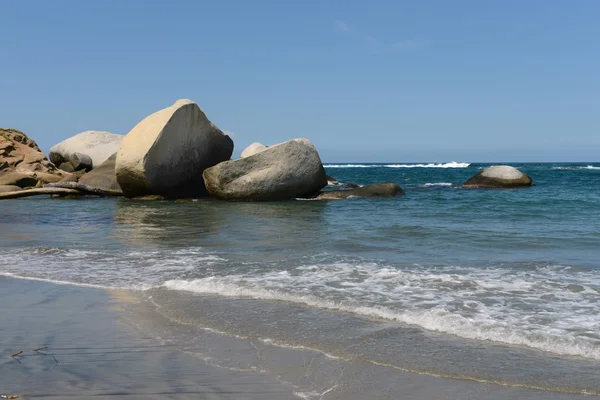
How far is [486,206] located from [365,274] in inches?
399

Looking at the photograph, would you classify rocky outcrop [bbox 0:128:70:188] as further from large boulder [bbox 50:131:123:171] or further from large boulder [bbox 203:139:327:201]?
large boulder [bbox 203:139:327:201]

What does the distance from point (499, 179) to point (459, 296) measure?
66.2 ft

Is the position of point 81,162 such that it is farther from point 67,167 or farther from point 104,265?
point 104,265

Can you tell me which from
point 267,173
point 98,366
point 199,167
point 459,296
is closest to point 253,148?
point 199,167

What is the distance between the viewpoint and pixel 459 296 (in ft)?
18.3

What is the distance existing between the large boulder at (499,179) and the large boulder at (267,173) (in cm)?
988

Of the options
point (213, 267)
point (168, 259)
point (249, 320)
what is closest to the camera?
point (249, 320)

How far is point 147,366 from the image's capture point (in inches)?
143

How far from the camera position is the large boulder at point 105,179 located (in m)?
20.0

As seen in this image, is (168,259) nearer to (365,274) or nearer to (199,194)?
(365,274)

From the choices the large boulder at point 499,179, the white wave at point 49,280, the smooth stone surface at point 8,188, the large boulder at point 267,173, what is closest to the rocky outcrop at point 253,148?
the large boulder at point 267,173

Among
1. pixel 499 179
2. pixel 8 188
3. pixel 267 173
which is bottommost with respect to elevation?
pixel 8 188

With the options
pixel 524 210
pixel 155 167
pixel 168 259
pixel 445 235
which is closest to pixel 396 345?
pixel 168 259

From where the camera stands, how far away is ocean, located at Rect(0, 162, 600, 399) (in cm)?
389
